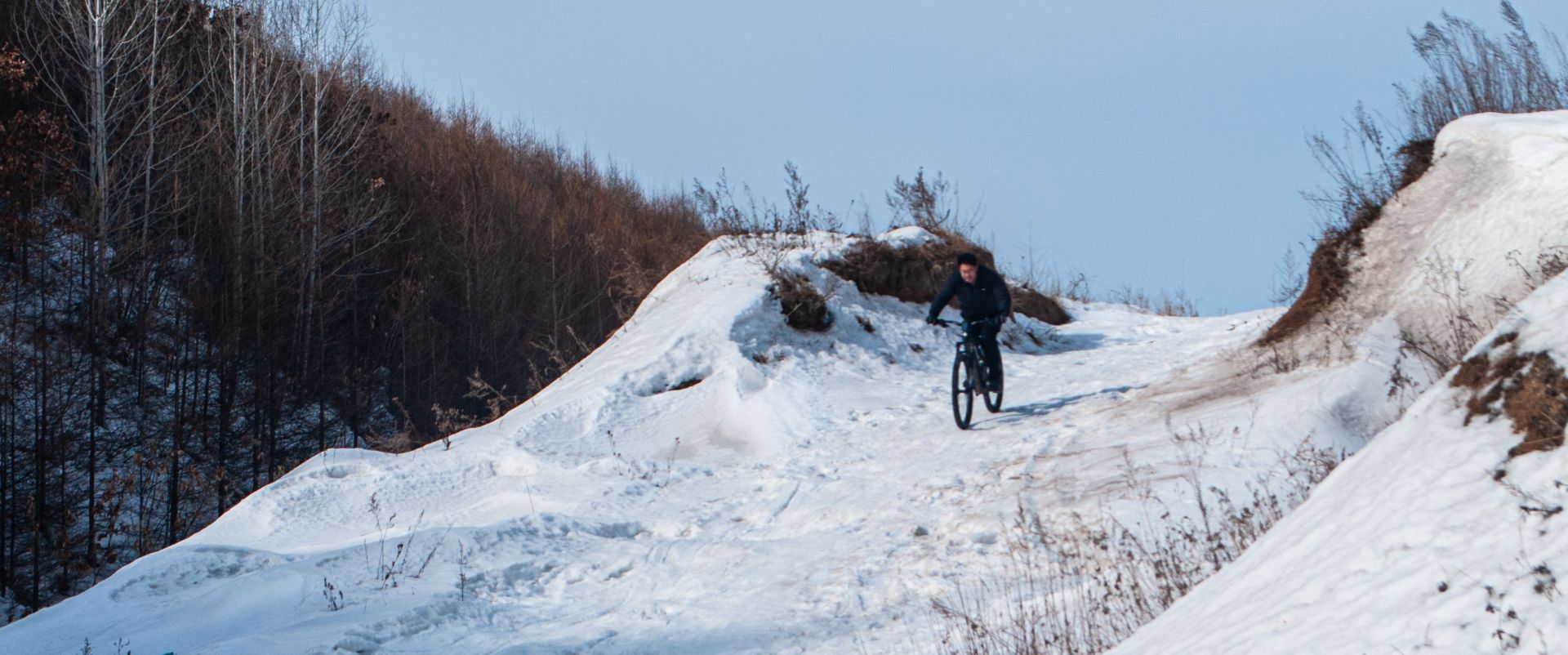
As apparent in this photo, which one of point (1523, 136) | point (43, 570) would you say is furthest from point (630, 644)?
point (43, 570)

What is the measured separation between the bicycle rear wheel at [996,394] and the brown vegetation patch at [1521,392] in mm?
7099

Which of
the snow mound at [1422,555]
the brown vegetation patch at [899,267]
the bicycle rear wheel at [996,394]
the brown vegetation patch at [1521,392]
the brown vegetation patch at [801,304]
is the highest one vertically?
the brown vegetation patch at [899,267]

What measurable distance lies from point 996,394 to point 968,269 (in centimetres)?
137

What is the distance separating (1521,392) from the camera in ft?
9.14

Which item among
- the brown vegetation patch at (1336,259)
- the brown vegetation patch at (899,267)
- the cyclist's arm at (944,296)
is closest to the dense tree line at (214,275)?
the brown vegetation patch at (899,267)

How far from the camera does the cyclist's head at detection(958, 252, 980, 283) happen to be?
1023 cm

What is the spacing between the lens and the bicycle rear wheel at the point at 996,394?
33.9 ft

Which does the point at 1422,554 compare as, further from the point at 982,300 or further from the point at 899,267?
the point at 899,267

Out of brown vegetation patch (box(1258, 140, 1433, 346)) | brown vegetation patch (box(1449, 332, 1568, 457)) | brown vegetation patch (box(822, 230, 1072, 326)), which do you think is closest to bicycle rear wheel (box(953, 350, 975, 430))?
brown vegetation patch (box(1258, 140, 1433, 346))

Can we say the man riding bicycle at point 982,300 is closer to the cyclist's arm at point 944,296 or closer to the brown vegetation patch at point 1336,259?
the cyclist's arm at point 944,296

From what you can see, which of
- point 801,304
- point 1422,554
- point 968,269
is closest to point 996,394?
point 968,269

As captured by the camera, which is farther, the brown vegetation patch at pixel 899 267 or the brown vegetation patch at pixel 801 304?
the brown vegetation patch at pixel 899 267

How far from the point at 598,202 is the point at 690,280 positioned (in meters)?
18.5

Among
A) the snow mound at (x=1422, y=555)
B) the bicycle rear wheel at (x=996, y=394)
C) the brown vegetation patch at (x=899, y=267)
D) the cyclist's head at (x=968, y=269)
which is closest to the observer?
the snow mound at (x=1422, y=555)
